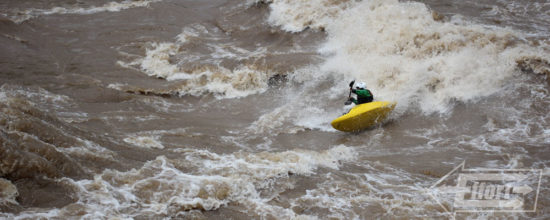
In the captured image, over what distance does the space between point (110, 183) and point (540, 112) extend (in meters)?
6.38

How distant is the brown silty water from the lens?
490 cm

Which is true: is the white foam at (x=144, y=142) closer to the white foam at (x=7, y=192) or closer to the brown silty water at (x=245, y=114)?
the brown silty water at (x=245, y=114)

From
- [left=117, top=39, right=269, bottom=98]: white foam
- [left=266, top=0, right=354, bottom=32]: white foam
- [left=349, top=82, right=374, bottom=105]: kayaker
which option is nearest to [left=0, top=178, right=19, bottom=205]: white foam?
[left=349, top=82, right=374, bottom=105]: kayaker

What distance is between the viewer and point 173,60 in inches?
439

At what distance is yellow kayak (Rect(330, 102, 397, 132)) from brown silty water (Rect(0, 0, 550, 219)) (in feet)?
0.55

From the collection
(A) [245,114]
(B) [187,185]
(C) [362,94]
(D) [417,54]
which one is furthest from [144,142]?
(D) [417,54]

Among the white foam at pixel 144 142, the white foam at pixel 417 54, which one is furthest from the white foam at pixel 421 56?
the white foam at pixel 144 142

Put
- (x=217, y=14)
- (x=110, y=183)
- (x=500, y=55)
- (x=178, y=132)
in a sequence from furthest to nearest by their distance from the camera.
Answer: (x=217, y=14) → (x=500, y=55) → (x=178, y=132) → (x=110, y=183)

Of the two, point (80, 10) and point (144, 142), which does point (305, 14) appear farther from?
point (144, 142)

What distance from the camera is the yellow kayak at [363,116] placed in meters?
7.51

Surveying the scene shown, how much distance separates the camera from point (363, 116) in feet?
24.7

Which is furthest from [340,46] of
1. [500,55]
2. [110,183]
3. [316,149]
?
[110,183]

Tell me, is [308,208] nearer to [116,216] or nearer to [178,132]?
[116,216]

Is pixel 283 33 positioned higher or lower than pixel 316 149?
higher
